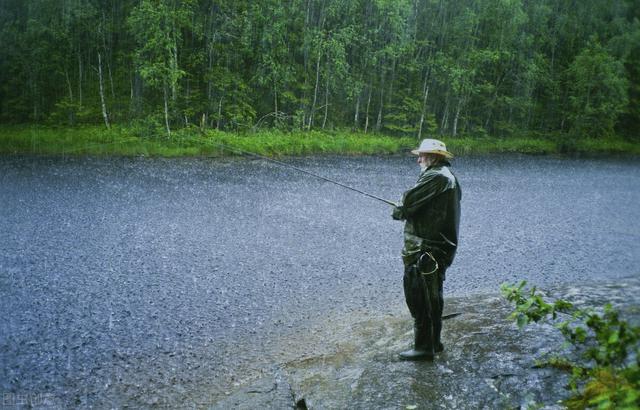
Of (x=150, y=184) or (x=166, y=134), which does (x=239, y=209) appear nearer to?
(x=150, y=184)

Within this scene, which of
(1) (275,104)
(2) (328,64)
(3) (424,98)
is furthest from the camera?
(3) (424,98)

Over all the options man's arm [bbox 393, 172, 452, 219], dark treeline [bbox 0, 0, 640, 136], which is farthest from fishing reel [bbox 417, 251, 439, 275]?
dark treeline [bbox 0, 0, 640, 136]

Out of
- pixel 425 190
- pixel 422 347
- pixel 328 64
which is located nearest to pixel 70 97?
pixel 328 64

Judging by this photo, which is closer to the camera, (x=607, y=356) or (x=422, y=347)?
(x=607, y=356)

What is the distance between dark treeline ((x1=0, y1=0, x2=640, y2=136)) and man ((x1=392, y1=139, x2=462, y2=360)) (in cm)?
2064

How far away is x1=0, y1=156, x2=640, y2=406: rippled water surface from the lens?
183 inches

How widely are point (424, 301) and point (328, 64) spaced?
1041 inches

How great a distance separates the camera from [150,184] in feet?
48.6

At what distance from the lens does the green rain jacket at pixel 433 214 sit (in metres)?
3.81

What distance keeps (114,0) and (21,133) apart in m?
9.80

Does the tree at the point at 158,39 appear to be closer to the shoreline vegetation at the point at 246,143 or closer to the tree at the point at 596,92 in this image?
the shoreline vegetation at the point at 246,143

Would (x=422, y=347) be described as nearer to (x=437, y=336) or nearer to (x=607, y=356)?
(x=437, y=336)

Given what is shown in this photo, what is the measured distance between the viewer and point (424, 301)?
3.90 metres

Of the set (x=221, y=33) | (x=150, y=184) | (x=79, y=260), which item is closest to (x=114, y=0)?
(x=221, y=33)
